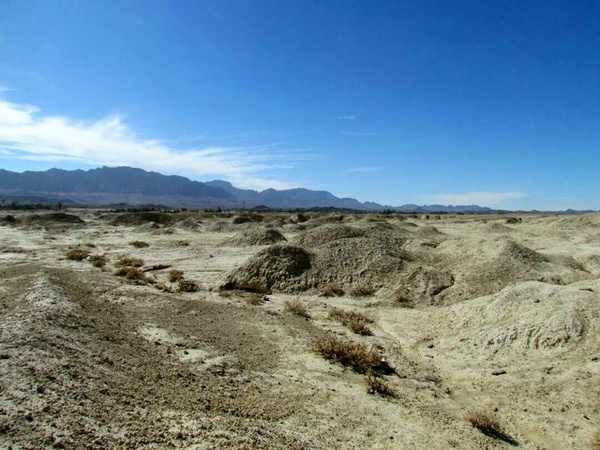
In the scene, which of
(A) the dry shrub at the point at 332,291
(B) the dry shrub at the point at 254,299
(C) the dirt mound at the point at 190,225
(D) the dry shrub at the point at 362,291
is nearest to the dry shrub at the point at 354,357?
(B) the dry shrub at the point at 254,299

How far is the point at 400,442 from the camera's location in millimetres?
7422

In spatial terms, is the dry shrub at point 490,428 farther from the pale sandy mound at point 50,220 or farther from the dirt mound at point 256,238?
the pale sandy mound at point 50,220

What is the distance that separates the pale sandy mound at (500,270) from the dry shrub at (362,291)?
3113mm

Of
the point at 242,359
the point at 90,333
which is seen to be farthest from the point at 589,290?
the point at 90,333

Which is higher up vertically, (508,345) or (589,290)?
(589,290)

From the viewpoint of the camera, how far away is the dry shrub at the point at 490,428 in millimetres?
7766

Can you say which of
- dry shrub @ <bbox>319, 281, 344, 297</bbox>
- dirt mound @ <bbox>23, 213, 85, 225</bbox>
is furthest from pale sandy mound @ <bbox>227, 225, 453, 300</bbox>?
dirt mound @ <bbox>23, 213, 85, 225</bbox>

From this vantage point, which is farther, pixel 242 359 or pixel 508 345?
pixel 508 345

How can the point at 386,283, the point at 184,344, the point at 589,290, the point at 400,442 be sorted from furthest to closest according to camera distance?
1. the point at 386,283
2. the point at 589,290
3. the point at 184,344
4. the point at 400,442

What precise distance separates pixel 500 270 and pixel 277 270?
10.3m

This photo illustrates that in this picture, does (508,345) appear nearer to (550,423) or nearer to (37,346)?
(550,423)

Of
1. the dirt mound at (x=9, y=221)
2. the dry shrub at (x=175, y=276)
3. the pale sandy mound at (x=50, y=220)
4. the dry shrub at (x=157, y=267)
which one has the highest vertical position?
the dry shrub at (x=175, y=276)

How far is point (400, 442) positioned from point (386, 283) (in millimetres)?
13279

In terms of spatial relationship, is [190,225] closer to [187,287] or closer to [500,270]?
[187,287]
